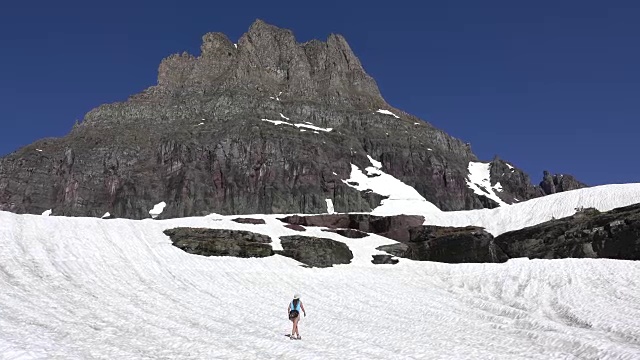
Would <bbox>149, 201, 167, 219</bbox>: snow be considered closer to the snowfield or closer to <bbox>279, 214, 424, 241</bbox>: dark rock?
<bbox>279, 214, 424, 241</bbox>: dark rock

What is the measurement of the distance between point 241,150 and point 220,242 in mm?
94493

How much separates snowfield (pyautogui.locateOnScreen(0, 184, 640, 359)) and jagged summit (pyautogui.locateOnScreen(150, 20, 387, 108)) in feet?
423

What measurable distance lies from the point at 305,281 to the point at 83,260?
50.9 feet

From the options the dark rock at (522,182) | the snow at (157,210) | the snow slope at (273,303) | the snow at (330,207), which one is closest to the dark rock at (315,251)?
the snow slope at (273,303)

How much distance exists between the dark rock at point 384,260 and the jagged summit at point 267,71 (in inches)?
4922

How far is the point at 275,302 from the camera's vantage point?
3025cm

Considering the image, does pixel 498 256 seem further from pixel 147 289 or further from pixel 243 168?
pixel 243 168

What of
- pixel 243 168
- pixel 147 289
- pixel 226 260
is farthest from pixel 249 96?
pixel 147 289

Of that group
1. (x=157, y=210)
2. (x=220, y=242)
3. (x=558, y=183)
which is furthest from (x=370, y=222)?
(x=558, y=183)

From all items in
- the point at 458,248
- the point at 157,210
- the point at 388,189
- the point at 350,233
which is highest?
the point at 388,189

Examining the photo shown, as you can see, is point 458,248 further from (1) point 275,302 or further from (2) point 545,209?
(1) point 275,302

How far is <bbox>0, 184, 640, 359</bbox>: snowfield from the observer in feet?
56.4

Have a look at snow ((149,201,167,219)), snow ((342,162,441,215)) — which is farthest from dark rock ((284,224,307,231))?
snow ((149,201,167,219))

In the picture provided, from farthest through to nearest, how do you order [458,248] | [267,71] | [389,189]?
[267,71] → [389,189] → [458,248]
